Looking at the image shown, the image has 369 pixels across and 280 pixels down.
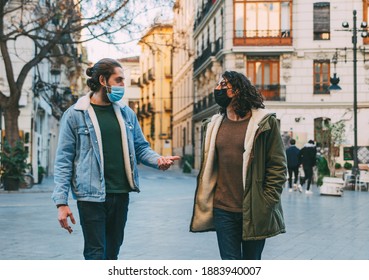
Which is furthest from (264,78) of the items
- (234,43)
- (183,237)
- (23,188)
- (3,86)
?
(183,237)

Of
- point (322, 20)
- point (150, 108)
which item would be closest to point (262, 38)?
point (322, 20)

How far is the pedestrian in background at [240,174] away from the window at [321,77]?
123 ft

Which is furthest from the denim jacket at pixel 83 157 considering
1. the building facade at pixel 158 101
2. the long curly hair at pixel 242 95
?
the building facade at pixel 158 101

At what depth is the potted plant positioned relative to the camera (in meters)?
23.4

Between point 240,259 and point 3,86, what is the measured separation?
969 inches

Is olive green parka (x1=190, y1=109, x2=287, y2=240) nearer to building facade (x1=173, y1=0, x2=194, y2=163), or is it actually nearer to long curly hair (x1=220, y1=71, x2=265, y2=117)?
long curly hair (x1=220, y1=71, x2=265, y2=117)

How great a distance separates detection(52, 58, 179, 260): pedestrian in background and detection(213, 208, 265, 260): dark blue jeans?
61 centimetres

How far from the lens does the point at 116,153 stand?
5266 mm

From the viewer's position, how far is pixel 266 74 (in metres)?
42.8

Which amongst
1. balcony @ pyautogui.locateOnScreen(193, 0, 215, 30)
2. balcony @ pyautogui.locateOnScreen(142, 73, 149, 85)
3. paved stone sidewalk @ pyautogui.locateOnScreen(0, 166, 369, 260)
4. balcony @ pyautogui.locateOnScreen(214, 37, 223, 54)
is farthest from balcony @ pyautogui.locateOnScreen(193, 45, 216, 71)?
paved stone sidewalk @ pyautogui.locateOnScreen(0, 166, 369, 260)

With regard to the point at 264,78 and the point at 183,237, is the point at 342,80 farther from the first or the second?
the point at 183,237

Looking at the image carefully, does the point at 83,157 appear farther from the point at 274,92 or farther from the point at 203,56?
the point at 203,56

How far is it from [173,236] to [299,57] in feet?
107

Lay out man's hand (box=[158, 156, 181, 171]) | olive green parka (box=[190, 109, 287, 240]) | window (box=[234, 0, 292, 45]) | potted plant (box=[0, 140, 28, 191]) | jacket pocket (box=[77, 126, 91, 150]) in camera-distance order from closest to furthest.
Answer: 1. olive green parka (box=[190, 109, 287, 240])
2. jacket pocket (box=[77, 126, 91, 150])
3. man's hand (box=[158, 156, 181, 171])
4. potted plant (box=[0, 140, 28, 191])
5. window (box=[234, 0, 292, 45])
